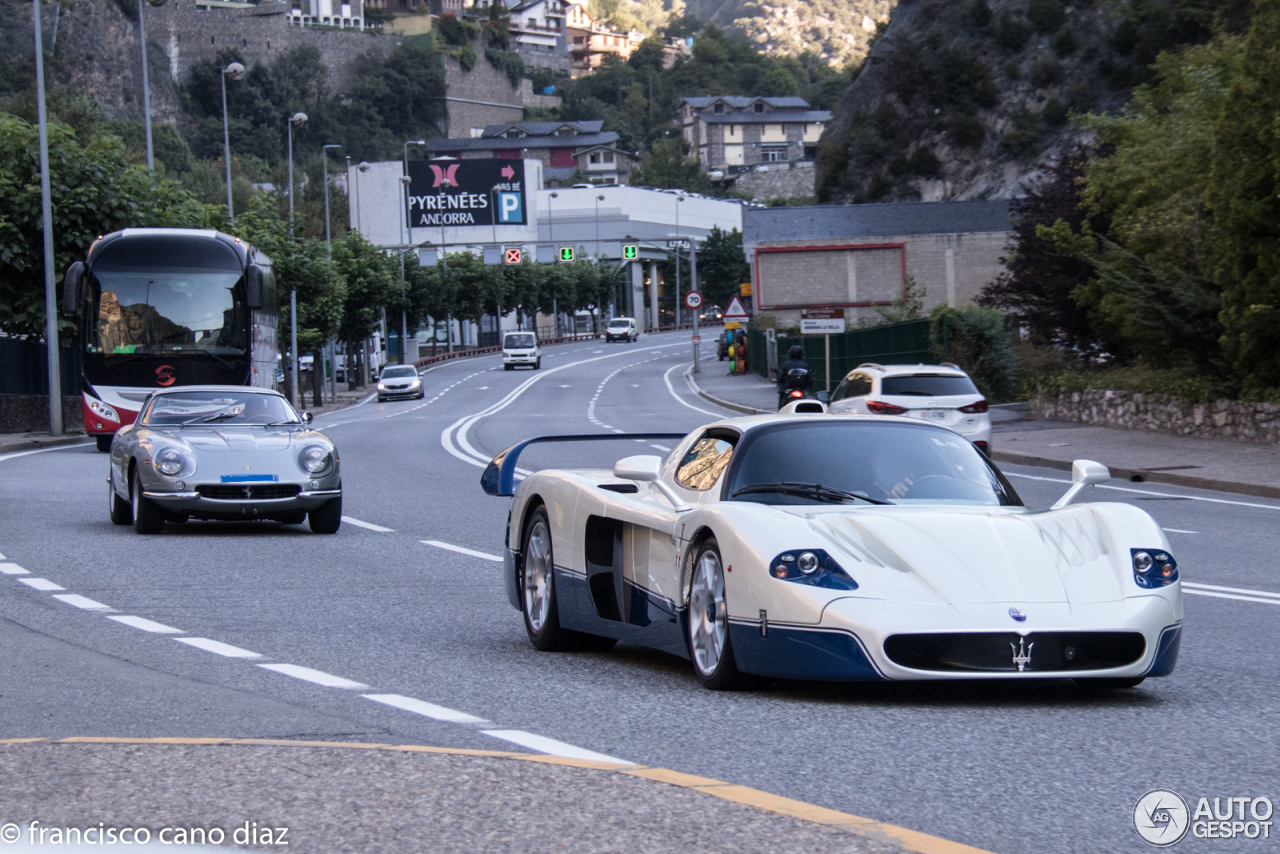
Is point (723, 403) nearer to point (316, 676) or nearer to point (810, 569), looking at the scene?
point (316, 676)

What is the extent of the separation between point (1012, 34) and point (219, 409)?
8298 centimetres

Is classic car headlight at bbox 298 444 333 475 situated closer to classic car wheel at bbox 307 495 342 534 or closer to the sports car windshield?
classic car wheel at bbox 307 495 342 534

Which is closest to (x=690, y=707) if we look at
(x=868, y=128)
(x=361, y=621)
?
(x=361, y=621)

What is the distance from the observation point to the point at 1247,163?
2309cm

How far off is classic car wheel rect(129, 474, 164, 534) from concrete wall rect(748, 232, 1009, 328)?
5908 centimetres

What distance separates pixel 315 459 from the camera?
14.9 m

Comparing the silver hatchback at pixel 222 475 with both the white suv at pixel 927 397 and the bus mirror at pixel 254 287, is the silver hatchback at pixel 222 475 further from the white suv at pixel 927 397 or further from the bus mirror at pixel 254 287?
the bus mirror at pixel 254 287

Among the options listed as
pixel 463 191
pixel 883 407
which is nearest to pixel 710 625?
pixel 883 407

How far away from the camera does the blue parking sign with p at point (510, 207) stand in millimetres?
139250

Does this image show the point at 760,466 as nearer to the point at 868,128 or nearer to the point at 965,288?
the point at 965,288

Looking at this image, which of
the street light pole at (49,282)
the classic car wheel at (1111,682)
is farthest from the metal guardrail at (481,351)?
the classic car wheel at (1111,682)

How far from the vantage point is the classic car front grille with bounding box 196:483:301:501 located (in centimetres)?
1457

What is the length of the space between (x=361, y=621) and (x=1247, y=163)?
17528mm

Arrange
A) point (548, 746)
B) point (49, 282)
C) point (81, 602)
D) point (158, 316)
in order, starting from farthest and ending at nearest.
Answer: point (49, 282)
point (158, 316)
point (81, 602)
point (548, 746)
